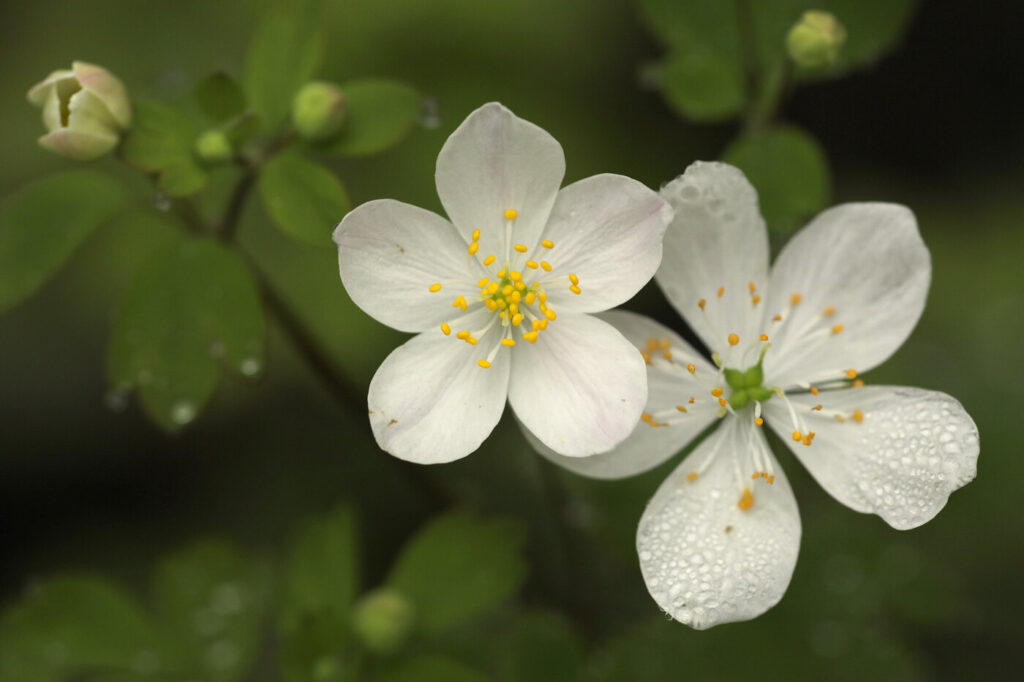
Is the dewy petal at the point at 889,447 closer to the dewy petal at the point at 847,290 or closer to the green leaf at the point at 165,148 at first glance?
the dewy petal at the point at 847,290

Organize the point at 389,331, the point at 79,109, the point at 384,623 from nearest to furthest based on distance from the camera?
the point at 79,109
the point at 384,623
the point at 389,331

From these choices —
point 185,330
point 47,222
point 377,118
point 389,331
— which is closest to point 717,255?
point 377,118

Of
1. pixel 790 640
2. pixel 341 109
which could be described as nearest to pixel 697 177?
pixel 341 109

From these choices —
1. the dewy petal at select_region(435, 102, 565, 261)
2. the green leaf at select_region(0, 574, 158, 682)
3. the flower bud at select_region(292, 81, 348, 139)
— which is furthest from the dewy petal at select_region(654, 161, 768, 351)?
the green leaf at select_region(0, 574, 158, 682)

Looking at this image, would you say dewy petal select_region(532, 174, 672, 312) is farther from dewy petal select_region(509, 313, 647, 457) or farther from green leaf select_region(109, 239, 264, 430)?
green leaf select_region(109, 239, 264, 430)

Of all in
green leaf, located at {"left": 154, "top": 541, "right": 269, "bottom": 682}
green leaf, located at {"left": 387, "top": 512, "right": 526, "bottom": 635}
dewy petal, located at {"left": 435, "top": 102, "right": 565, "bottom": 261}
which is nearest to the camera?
dewy petal, located at {"left": 435, "top": 102, "right": 565, "bottom": 261}

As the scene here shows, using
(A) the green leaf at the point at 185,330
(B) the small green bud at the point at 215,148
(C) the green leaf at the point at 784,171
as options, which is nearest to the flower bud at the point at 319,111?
(B) the small green bud at the point at 215,148

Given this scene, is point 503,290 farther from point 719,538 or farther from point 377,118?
point 719,538

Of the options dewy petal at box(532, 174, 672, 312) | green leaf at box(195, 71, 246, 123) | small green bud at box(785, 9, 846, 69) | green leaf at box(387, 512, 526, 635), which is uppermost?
green leaf at box(195, 71, 246, 123)
